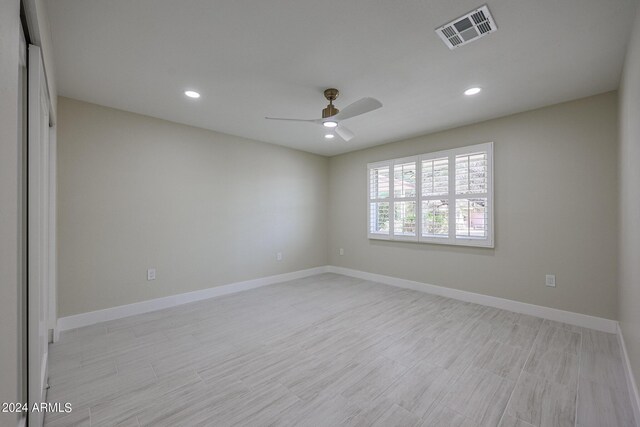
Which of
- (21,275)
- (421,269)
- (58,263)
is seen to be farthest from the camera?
(421,269)

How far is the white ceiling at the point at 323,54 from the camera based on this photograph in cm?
177

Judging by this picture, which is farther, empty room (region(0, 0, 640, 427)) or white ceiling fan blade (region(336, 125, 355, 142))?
white ceiling fan blade (region(336, 125, 355, 142))

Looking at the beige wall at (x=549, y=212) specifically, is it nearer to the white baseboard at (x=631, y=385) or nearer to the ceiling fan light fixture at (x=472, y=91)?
the white baseboard at (x=631, y=385)

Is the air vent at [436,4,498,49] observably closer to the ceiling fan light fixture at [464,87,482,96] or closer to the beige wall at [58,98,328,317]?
the ceiling fan light fixture at [464,87,482,96]

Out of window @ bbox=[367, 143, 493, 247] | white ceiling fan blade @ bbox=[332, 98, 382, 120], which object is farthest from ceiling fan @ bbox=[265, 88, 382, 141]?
window @ bbox=[367, 143, 493, 247]

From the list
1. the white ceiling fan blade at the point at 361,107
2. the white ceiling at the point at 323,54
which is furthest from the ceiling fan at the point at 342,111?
the white ceiling at the point at 323,54

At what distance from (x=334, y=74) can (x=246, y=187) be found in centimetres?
261

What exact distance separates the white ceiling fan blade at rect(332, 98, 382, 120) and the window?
2167mm

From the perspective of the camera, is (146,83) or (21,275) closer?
(21,275)

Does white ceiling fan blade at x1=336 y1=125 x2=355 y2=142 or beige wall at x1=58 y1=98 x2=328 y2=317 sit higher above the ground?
white ceiling fan blade at x1=336 y1=125 x2=355 y2=142

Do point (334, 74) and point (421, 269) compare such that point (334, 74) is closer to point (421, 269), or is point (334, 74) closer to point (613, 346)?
point (421, 269)

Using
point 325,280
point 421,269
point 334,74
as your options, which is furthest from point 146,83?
point 421,269

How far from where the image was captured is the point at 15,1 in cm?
93

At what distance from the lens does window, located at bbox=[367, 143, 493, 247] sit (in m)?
3.78
